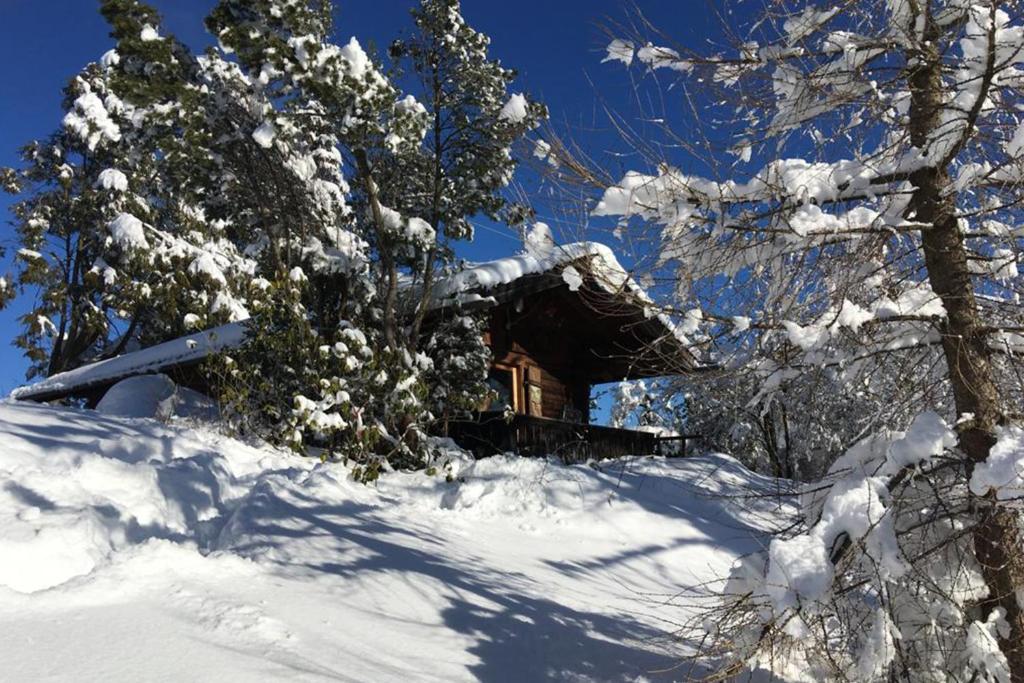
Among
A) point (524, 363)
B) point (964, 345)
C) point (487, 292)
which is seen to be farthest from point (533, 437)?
point (964, 345)

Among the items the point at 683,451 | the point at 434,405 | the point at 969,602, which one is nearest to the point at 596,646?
the point at 969,602

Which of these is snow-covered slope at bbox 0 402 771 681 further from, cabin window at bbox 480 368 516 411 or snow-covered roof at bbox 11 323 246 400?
snow-covered roof at bbox 11 323 246 400

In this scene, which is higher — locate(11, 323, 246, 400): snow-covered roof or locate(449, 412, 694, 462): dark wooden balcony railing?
locate(11, 323, 246, 400): snow-covered roof

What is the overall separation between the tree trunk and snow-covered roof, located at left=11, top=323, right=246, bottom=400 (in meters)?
12.4

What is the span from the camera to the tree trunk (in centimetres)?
338

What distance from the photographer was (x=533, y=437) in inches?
479

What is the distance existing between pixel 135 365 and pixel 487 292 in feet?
32.1

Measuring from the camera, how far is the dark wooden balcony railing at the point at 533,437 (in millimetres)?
11953

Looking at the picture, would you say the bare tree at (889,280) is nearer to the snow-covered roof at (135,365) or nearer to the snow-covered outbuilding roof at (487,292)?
the snow-covered outbuilding roof at (487,292)

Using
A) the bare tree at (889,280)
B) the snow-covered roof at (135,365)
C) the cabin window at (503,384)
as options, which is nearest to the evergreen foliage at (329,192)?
the snow-covered roof at (135,365)

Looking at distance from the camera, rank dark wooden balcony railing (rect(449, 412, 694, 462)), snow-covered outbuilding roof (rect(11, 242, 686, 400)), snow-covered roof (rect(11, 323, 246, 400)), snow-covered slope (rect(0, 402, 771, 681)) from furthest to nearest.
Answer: snow-covered roof (rect(11, 323, 246, 400)) → dark wooden balcony railing (rect(449, 412, 694, 462)) → snow-covered outbuilding roof (rect(11, 242, 686, 400)) → snow-covered slope (rect(0, 402, 771, 681))

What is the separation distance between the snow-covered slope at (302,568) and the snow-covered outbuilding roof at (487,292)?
1394 mm

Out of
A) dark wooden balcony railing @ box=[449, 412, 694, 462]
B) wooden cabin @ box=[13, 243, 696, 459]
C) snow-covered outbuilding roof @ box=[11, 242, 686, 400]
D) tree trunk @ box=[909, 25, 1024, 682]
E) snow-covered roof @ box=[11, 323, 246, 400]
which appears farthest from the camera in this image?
snow-covered roof @ box=[11, 323, 246, 400]

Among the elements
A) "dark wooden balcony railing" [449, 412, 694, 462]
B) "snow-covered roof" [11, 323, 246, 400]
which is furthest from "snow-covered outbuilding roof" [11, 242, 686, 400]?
"dark wooden balcony railing" [449, 412, 694, 462]
